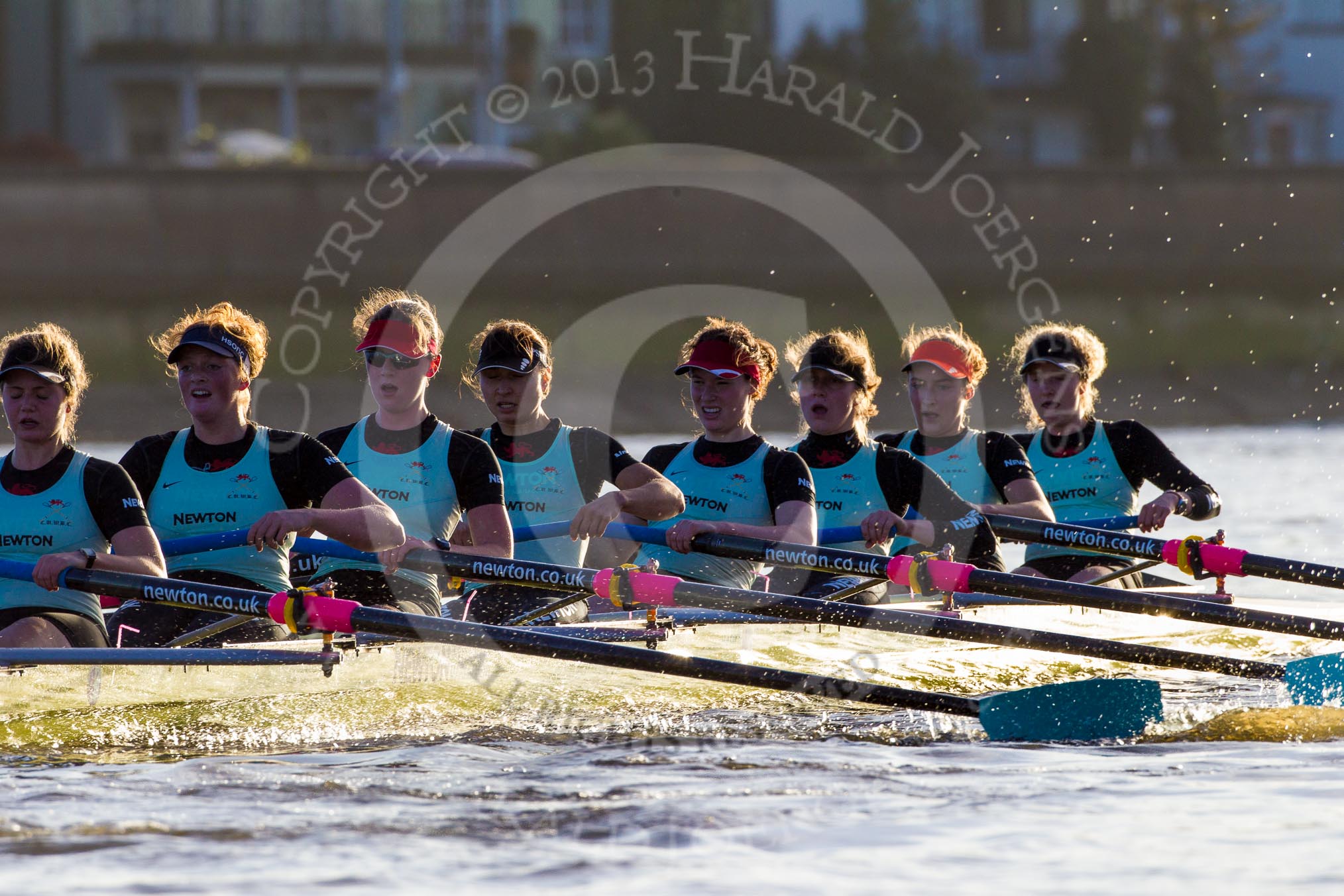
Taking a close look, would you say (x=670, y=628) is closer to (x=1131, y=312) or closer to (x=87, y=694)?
(x=87, y=694)

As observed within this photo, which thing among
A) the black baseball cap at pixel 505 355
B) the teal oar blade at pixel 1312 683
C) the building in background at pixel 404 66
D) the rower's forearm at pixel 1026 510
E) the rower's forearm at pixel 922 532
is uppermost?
the building in background at pixel 404 66

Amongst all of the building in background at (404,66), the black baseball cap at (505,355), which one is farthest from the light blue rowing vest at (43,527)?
the building in background at (404,66)

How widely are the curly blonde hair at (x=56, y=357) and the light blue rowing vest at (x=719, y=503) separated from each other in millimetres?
2285

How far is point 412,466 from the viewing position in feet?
21.4

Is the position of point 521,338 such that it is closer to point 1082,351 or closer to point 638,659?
point 638,659

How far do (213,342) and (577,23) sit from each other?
34415mm

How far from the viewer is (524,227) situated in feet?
80.0

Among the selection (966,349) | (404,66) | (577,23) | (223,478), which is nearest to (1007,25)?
(577,23)

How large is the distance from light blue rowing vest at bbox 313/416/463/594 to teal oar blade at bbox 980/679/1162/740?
214cm

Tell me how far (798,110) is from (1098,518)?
24.8 metres

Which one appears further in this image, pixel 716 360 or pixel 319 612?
pixel 716 360

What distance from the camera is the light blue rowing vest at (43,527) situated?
18.8 feet

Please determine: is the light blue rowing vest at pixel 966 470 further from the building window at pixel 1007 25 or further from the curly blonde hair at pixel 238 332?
the building window at pixel 1007 25

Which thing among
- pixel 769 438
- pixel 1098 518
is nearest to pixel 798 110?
pixel 769 438
